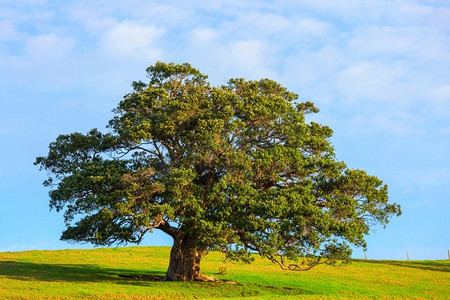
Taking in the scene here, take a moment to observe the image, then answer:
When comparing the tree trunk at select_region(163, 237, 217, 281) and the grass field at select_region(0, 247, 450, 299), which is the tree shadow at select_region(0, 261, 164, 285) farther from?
the tree trunk at select_region(163, 237, 217, 281)

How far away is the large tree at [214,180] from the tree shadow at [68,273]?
3925 mm

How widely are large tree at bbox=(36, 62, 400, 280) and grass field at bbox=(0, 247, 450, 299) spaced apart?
3.40 m

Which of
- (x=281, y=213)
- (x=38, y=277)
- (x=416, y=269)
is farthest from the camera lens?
(x=416, y=269)

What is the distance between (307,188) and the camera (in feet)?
119

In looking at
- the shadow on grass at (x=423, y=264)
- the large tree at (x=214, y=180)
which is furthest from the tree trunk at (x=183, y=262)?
the shadow on grass at (x=423, y=264)

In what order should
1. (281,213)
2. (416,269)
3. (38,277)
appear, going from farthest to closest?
(416,269) < (38,277) < (281,213)

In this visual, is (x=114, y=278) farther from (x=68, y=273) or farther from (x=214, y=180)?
(x=214, y=180)

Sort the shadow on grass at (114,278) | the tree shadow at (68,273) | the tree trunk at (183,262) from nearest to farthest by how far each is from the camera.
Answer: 1. the shadow on grass at (114,278)
2. the tree shadow at (68,273)
3. the tree trunk at (183,262)

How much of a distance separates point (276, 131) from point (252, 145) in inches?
83.2

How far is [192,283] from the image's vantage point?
38188mm

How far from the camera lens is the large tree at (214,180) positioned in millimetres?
34312

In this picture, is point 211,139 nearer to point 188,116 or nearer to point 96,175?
point 188,116

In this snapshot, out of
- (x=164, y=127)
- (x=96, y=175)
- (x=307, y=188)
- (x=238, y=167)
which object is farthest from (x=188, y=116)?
(x=307, y=188)

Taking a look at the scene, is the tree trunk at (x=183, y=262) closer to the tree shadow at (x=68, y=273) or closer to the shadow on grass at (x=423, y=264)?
the tree shadow at (x=68, y=273)
